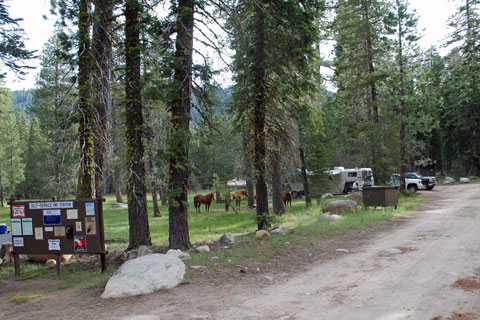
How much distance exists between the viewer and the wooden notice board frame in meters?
7.70


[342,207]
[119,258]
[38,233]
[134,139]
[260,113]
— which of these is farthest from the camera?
[342,207]

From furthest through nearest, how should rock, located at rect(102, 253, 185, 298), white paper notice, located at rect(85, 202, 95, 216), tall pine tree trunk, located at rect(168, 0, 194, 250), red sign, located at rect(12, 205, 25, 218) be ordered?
tall pine tree trunk, located at rect(168, 0, 194, 250)
red sign, located at rect(12, 205, 25, 218)
white paper notice, located at rect(85, 202, 95, 216)
rock, located at rect(102, 253, 185, 298)

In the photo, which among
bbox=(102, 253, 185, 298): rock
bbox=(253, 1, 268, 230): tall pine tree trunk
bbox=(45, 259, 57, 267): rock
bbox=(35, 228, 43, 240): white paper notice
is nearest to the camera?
bbox=(102, 253, 185, 298): rock

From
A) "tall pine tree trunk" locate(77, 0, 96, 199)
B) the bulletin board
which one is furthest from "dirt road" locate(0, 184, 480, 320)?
"tall pine tree trunk" locate(77, 0, 96, 199)

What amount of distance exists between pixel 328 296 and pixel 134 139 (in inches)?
263

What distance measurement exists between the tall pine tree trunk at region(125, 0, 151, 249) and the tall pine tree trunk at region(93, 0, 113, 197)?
692 mm

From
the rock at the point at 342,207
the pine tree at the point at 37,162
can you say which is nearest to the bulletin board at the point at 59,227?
the pine tree at the point at 37,162

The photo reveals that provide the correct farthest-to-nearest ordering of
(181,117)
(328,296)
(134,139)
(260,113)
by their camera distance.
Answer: (260,113)
(134,139)
(181,117)
(328,296)

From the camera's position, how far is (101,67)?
1080cm

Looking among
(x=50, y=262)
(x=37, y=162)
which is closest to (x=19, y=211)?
(x=50, y=262)

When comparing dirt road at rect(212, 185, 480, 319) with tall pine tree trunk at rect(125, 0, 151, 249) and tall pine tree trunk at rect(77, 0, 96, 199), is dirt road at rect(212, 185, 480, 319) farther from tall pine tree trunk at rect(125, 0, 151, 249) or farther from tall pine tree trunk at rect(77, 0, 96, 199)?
tall pine tree trunk at rect(77, 0, 96, 199)

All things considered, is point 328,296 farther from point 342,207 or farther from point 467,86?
point 467,86

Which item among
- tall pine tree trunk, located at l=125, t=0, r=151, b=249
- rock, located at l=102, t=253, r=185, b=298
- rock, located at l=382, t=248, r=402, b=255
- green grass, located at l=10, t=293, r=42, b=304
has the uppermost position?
tall pine tree trunk, located at l=125, t=0, r=151, b=249

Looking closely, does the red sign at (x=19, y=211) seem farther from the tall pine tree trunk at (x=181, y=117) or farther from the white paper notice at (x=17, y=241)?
the tall pine tree trunk at (x=181, y=117)
